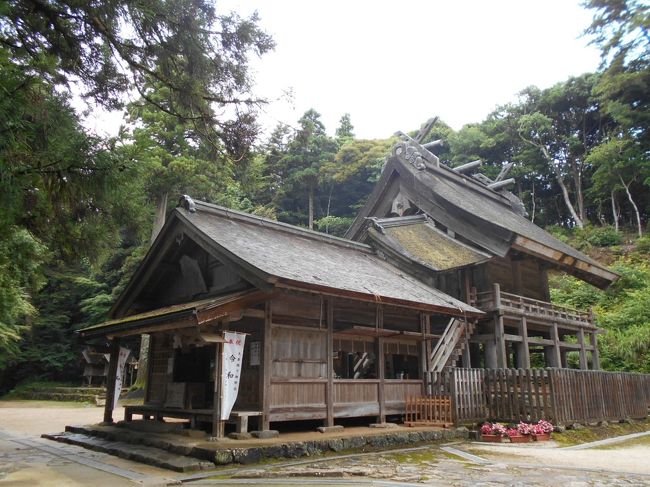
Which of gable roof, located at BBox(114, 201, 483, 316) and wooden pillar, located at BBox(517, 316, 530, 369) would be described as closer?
gable roof, located at BBox(114, 201, 483, 316)

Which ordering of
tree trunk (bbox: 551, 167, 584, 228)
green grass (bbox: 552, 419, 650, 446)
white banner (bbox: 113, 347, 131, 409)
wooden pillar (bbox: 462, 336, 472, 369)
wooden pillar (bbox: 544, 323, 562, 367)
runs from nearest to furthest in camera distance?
1. green grass (bbox: 552, 419, 650, 446)
2. white banner (bbox: 113, 347, 131, 409)
3. wooden pillar (bbox: 462, 336, 472, 369)
4. wooden pillar (bbox: 544, 323, 562, 367)
5. tree trunk (bbox: 551, 167, 584, 228)

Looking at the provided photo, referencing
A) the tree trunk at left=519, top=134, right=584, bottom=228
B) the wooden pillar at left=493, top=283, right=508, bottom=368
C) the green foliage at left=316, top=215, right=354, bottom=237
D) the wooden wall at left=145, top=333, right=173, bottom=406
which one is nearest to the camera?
the wooden wall at left=145, top=333, right=173, bottom=406

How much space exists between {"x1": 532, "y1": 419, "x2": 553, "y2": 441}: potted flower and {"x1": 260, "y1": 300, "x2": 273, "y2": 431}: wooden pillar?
6.34 meters

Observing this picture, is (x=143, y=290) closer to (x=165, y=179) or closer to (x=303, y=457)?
(x=303, y=457)

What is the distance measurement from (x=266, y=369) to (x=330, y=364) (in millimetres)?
1836

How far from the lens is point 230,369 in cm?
902

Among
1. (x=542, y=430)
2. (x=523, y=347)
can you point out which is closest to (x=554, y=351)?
(x=523, y=347)

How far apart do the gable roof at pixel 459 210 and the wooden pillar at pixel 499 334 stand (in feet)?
5.45

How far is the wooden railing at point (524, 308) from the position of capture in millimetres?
16544

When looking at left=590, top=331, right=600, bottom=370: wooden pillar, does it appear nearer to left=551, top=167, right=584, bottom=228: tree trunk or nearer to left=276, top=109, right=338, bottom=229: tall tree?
left=551, top=167, right=584, bottom=228: tree trunk

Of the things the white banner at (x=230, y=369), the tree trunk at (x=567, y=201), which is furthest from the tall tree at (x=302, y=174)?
the white banner at (x=230, y=369)

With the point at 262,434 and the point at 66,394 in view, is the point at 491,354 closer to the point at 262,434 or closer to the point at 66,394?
the point at 262,434

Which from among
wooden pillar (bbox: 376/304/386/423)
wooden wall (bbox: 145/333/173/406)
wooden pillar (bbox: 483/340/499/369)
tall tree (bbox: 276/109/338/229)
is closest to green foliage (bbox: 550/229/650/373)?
wooden pillar (bbox: 483/340/499/369)

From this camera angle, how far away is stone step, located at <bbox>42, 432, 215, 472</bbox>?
755 centimetres
